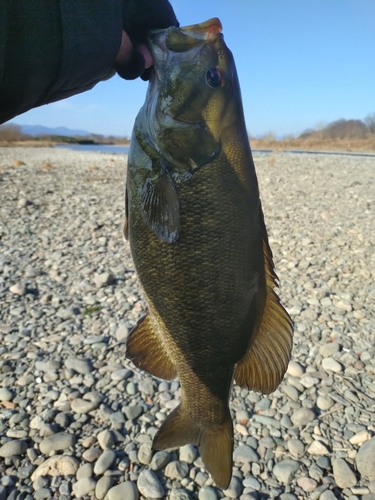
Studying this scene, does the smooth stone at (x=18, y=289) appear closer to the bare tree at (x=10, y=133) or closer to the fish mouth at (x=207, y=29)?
the fish mouth at (x=207, y=29)

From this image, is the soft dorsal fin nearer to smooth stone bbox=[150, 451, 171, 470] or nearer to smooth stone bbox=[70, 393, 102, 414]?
smooth stone bbox=[150, 451, 171, 470]

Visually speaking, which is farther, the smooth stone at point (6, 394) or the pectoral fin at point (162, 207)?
the smooth stone at point (6, 394)

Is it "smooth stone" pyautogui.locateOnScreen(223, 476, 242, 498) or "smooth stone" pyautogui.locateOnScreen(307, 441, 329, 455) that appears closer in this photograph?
"smooth stone" pyautogui.locateOnScreen(223, 476, 242, 498)

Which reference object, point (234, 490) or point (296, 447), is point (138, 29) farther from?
point (296, 447)

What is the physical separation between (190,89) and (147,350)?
4.40 feet

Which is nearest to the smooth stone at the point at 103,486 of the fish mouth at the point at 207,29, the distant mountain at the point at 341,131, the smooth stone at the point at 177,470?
the smooth stone at the point at 177,470

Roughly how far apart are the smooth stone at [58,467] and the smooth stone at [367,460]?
2045mm

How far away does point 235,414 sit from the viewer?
386cm

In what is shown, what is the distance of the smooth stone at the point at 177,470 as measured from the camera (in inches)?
128

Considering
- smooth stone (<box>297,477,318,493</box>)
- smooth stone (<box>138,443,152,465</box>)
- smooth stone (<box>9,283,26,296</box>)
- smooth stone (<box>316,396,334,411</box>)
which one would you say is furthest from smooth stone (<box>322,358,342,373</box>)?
smooth stone (<box>9,283,26,296</box>)

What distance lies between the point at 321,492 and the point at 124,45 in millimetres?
3028

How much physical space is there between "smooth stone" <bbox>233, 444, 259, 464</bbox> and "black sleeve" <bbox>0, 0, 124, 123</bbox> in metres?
2.82

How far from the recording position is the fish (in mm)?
1942

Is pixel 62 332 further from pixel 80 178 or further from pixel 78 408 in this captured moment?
pixel 80 178
